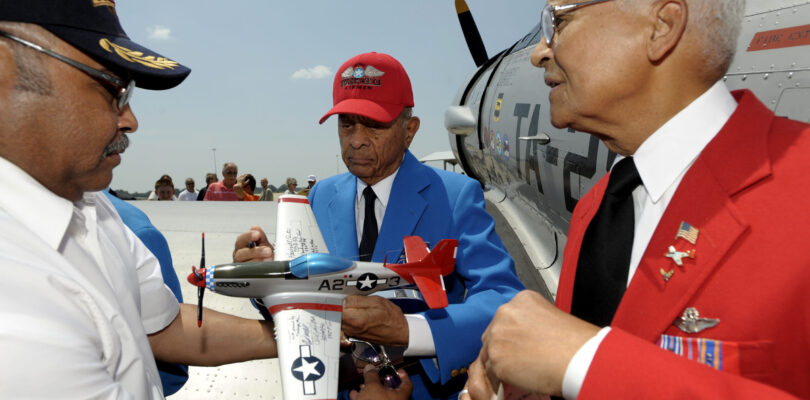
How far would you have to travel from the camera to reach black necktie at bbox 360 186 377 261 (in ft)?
9.52

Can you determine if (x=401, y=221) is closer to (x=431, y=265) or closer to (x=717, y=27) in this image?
(x=431, y=265)

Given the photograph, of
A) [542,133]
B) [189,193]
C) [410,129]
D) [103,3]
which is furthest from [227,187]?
[103,3]

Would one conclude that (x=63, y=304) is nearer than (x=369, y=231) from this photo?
Yes

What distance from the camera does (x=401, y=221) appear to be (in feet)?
8.91

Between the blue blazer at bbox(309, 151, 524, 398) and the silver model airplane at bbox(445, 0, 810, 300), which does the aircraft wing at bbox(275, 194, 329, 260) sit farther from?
the silver model airplane at bbox(445, 0, 810, 300)

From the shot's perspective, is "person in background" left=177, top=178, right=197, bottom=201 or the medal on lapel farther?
"person in background" left=177, top=178, right=197, bottom=201

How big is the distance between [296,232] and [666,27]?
2.57 meters

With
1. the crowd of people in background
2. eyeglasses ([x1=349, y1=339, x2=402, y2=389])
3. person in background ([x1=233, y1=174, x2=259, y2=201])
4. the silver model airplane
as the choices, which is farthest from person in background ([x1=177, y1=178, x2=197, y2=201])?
eyeglasses ([x1=349, y1=339, x2=402, y2=389])

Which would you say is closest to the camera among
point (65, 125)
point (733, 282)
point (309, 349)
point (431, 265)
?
point (733, 282)

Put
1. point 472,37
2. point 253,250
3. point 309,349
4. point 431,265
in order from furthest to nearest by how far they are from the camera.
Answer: point 472,37 → point 253,250 → point 431,265 → point 309,349

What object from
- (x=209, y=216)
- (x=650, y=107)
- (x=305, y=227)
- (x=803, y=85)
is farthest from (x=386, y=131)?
(x=209, y=216)

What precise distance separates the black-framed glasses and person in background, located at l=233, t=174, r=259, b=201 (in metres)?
12.1

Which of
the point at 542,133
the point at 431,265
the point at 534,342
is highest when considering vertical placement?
the point at 542,133

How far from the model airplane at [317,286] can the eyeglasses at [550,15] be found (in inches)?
50.3
